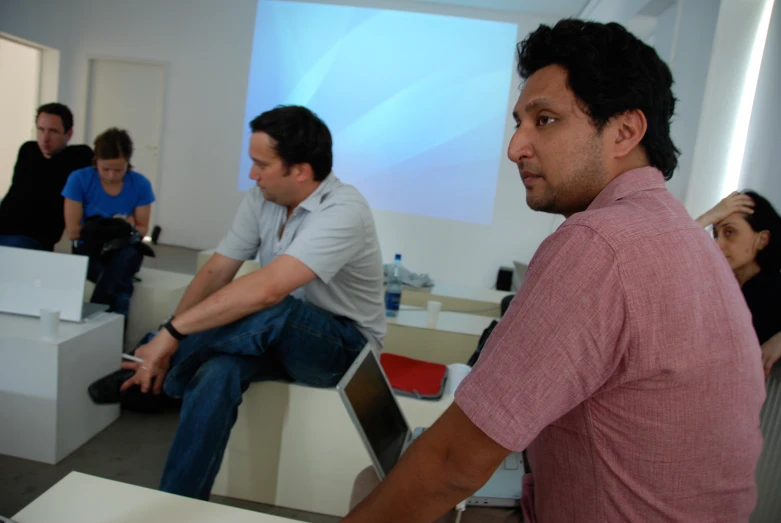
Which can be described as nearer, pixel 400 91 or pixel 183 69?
pixel 400 91

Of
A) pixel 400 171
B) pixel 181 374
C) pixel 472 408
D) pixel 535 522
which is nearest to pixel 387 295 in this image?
pixel 181 374

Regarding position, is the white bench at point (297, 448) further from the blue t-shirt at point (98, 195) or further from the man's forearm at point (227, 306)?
the blue t-shirt at point (98, 195)

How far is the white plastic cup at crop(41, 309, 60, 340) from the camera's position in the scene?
5.77 ft

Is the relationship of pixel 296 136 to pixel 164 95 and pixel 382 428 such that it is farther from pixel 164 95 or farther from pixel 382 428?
pixel 164 95

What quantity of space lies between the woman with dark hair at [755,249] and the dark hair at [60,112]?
312cm

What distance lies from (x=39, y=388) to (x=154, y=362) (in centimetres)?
72

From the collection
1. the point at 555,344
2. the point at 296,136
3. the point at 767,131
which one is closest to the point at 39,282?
the point at 296,136

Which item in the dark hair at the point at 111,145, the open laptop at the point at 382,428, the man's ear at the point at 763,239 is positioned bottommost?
the open laptop at the point at 382,428

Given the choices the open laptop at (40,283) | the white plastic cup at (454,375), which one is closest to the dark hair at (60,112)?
the open laptop at (40,283)

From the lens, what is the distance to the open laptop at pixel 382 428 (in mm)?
942

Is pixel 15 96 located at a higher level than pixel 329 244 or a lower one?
higher

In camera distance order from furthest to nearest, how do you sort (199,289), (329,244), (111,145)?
(111,145) → (199,289) → (329,244)

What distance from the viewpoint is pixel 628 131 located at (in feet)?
2.41

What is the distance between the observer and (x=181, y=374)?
1394 mm
